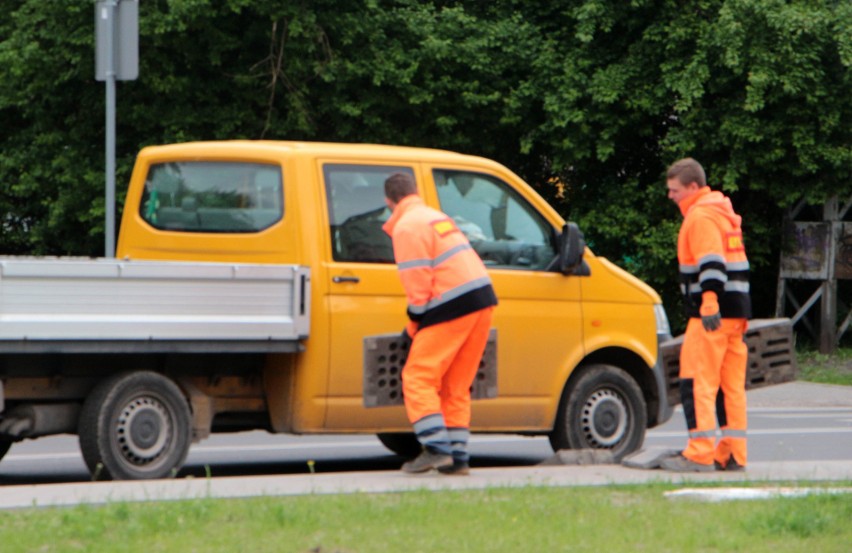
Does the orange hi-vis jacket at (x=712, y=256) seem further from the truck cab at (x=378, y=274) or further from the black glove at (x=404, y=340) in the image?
the black glove at (x=404, y=340)

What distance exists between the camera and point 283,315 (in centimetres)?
931

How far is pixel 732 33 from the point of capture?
20.4 meters

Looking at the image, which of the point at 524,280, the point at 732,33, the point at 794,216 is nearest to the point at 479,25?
the point at 732,33

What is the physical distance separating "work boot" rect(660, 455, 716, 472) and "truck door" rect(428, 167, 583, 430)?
39.7 inches

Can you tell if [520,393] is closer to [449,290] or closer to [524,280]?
[524,280]

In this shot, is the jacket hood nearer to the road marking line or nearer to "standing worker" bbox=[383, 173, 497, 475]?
"standing worker" bbox=[383, 173, 497, 475]

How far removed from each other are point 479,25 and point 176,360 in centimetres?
1333

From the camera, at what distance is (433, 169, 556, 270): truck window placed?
10.1m

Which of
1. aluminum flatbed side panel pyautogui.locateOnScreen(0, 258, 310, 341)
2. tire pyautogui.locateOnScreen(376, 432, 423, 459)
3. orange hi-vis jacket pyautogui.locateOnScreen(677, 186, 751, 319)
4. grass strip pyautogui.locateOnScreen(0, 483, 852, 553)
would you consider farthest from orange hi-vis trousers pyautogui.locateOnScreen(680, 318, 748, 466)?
tire pyautogui.locateOnScreen(376, 432, 423, 459)

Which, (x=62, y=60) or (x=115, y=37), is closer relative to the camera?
(x=115, y=37)

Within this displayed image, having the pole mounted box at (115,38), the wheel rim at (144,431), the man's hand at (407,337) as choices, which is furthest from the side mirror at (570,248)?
the pole mounted box at (115,38)

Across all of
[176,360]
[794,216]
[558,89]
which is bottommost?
[176,360]

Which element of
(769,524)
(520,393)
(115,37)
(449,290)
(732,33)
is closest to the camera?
(769,524)

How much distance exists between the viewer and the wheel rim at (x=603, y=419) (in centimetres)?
1056
